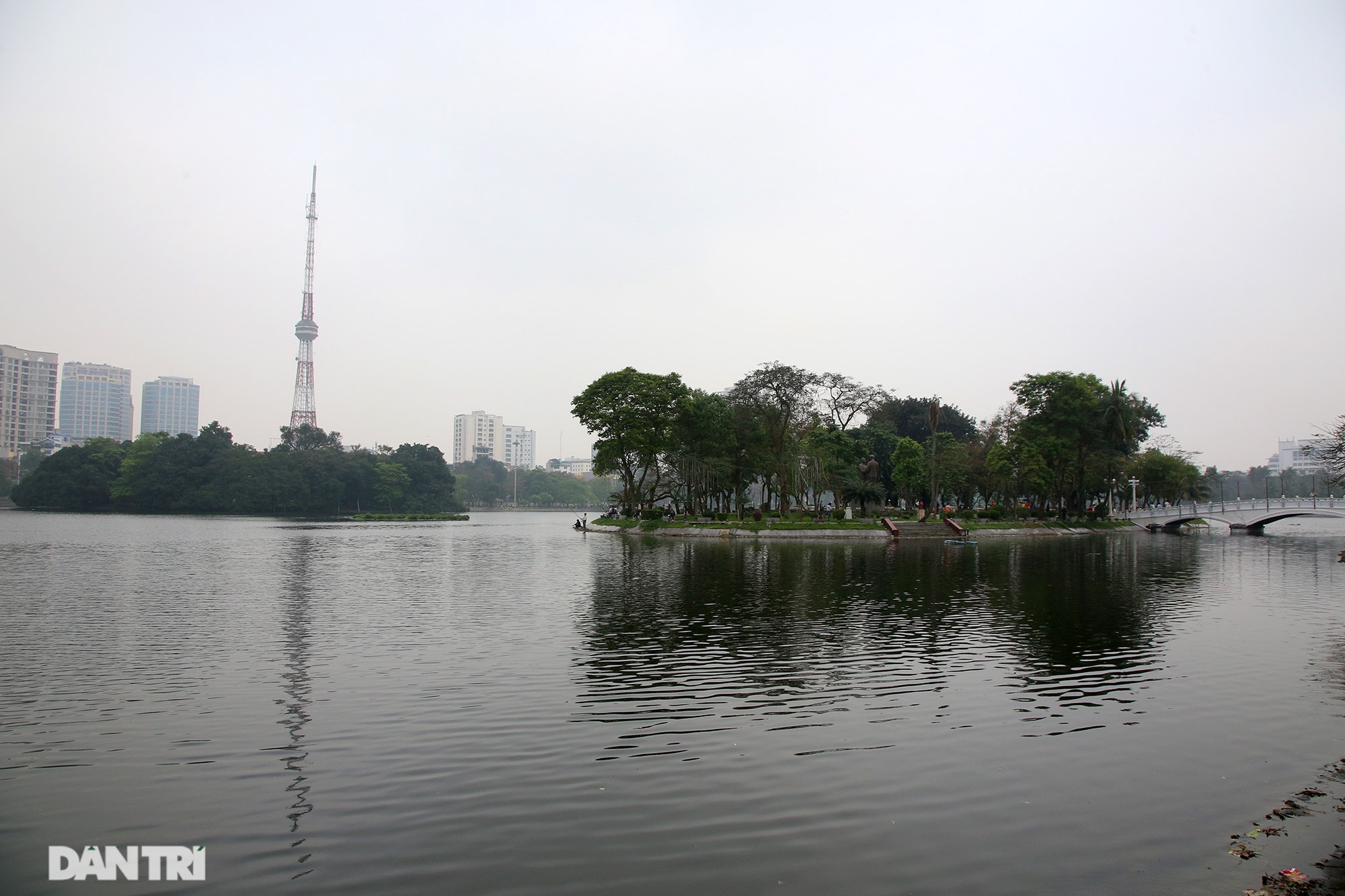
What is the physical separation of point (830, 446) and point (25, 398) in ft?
616

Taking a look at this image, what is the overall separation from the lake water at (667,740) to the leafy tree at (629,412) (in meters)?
48.3

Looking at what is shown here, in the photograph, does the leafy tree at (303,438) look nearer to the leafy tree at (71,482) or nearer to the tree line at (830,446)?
the leafy tree at (71,482)

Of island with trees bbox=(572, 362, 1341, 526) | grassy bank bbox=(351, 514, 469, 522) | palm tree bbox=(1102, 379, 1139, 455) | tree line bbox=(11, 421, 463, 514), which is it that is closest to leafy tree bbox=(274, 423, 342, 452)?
tree line bbox=(11, 421, 463, 514)

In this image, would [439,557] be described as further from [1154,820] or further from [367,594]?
[1154,820]

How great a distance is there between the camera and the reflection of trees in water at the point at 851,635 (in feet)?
40.4

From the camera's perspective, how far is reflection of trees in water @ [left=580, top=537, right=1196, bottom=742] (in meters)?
12.3

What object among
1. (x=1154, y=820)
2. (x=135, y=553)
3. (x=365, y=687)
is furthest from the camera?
(x=135, y=553)

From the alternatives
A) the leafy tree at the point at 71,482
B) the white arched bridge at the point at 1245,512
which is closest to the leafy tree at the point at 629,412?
the white arched bridge at the point at 1245,512

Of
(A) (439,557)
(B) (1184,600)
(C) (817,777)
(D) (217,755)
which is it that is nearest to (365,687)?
(D) (217,755)

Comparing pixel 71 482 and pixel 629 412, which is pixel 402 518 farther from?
pixel 629 412

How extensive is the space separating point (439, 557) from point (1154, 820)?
120 ft

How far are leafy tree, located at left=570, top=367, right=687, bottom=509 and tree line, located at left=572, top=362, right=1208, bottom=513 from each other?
0.11 m

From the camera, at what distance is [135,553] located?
38.4m

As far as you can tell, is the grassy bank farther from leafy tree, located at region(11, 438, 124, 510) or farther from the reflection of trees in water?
the reflection of trees in water
